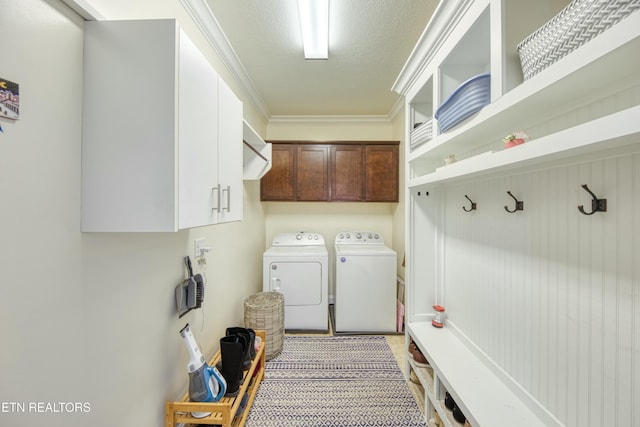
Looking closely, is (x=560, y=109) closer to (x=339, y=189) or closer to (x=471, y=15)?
(x=471, y=15)

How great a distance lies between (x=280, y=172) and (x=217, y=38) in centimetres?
158

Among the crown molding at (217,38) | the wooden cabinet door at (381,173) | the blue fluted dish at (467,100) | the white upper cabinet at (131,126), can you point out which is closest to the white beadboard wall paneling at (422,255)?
the blue fluted dish at (467,100)

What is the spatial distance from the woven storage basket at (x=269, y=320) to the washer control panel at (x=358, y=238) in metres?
1.20

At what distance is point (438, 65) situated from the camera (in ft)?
4.65

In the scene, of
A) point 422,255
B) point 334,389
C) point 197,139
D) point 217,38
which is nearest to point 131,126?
point 197,139

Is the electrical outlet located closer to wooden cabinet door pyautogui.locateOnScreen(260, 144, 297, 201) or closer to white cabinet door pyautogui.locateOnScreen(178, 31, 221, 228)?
white cabinet door pyautogui.locateOnScreen(178, 31, 221, 228)

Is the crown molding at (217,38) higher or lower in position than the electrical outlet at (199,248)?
higher

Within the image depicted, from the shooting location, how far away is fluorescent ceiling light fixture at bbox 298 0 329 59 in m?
1.41

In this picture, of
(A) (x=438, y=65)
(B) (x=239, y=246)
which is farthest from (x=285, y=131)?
(A) (x=438, y=65)

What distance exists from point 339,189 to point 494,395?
2364 mm

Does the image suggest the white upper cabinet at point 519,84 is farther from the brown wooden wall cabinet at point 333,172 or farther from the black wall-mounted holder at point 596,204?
the brown wooden wall cabinet at point 333,172

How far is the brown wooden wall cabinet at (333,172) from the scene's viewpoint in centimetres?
307

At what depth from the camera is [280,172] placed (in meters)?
3.07

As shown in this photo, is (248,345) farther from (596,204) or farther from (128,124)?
(596,204)
